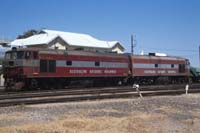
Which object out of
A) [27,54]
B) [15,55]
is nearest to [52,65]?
[27,54]

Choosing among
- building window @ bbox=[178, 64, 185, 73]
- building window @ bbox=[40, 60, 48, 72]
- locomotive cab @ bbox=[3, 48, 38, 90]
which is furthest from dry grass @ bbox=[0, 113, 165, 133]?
building window @ bbox=[178, 64, 185, 73]

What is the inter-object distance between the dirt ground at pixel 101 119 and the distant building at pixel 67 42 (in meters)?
50.9

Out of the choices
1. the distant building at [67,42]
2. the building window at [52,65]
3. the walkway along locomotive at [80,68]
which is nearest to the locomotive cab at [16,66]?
the walkway along locomotive at [80,68]

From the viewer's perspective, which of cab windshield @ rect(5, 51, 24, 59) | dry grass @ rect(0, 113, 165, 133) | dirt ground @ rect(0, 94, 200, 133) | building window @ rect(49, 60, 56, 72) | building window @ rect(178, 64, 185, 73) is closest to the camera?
dry grass @ rect(0, 113, 165, 133)

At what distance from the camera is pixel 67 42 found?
74188mm

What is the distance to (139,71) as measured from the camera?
43.2 meters

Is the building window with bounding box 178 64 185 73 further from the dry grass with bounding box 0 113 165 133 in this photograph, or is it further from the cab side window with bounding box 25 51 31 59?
the dry grass with bounding box 0 113 165 133

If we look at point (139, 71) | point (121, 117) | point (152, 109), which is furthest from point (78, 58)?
point (121, 117)

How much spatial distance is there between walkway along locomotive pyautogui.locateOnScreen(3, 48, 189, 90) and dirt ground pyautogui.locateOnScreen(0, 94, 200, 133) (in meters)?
14.0

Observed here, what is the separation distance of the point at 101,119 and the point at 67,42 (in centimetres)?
6103

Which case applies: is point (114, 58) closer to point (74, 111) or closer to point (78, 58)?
point (78, 58)

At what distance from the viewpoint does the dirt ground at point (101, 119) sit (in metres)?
12.0

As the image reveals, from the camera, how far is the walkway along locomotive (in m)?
31.1

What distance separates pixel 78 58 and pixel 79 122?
23178 millimetres
